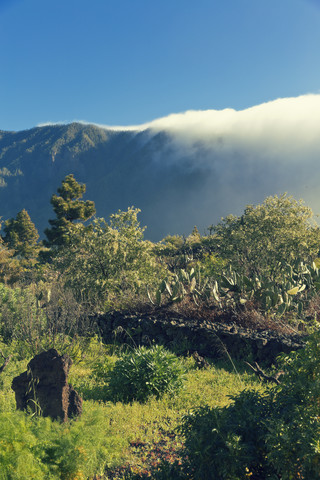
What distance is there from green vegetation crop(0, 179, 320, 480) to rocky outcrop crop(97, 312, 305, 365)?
0.15 meters

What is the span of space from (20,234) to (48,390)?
3726cm

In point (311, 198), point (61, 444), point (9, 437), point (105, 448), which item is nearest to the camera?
point (9, 437)

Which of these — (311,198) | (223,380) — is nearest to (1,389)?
(223,380)

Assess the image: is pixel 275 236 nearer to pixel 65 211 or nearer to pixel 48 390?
pixel 48 390

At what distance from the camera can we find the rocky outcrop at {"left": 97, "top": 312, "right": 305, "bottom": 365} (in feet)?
24.5

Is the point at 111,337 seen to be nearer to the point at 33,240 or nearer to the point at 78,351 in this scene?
the point at 78,351

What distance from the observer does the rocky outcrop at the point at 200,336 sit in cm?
747

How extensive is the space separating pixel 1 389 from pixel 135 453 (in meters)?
2.86

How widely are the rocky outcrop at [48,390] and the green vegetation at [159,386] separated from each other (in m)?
0.20

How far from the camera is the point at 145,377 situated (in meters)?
5.78

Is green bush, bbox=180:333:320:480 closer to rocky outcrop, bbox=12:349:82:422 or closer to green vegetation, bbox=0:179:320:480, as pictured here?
green vegetation, bbox=0:179:320:480

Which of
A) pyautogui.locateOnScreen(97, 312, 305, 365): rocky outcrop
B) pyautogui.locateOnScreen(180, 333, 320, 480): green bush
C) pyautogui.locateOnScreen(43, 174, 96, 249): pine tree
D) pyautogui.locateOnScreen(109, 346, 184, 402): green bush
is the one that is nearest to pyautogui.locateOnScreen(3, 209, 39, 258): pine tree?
pyautogui.locateOnScreen(43, 174, 96, 249): pine tree

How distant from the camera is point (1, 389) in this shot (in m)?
5.93

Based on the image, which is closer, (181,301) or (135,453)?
(135,453)
